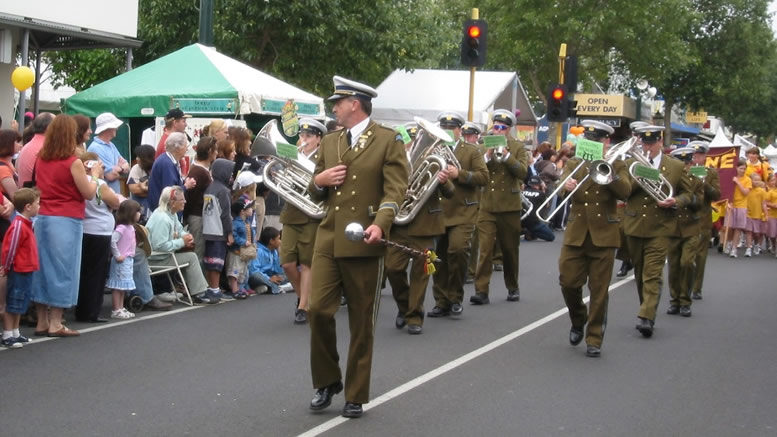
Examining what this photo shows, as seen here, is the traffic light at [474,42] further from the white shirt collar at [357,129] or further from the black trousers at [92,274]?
the white shirt collar at [357,129]

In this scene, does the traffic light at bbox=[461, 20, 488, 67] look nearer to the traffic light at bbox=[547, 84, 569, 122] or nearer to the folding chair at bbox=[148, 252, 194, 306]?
the traffic light at bbox=[547, 84, 569, 122]

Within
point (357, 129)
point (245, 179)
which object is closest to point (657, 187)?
point (245, 179)

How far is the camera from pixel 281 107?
1722 cm

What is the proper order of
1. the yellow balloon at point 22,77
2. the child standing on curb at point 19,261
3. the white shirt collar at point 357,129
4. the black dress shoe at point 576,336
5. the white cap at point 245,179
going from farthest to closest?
the yellow balloon at point 22,77, the white cap at point 245,179, the black dress shoe at point 576,336, the child standing on curb at point 19,261, the white shirt collar at point 357,129

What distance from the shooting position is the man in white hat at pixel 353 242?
24.2 feet

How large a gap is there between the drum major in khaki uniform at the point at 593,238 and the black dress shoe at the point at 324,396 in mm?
3250

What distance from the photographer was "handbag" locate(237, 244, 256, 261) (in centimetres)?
1295

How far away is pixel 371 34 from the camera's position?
27.4 m

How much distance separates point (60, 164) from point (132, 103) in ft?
22.3

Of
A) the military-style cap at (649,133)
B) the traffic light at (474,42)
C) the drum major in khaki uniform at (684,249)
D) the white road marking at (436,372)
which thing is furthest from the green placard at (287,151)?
the traffic light at (474,42)

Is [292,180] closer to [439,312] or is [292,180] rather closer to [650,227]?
[439,312]

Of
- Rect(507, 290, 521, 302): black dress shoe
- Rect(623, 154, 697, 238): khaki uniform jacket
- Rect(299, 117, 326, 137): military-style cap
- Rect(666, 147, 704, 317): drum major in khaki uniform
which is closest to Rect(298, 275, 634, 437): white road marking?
Rect(507, 290, 521, 302): black dress shoe

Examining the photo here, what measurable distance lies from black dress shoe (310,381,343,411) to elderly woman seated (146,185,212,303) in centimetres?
480

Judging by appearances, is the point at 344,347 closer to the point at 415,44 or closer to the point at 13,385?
the point at 13,385
